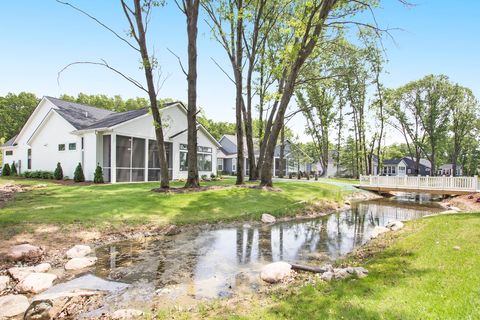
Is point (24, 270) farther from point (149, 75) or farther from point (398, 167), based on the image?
point (398, 167)

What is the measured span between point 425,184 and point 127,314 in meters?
22.9

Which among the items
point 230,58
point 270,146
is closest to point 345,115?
point 230,58

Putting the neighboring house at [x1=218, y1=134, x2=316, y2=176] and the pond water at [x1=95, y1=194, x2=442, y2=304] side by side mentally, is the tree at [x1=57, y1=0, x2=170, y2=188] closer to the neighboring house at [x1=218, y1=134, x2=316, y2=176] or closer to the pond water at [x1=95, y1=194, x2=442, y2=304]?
the pond water at [x1=95, y1=194, x2=442, y2=304]

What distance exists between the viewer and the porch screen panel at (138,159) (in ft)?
63.8

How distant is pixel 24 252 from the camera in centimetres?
617

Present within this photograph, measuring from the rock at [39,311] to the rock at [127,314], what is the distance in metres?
0.95

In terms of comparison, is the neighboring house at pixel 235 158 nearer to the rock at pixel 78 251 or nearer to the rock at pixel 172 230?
the rock at pixel 172 230

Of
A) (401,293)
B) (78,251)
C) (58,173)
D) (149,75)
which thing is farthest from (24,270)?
(58,173)

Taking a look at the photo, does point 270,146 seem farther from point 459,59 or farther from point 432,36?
point 459,59

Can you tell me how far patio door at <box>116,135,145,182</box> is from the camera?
60.8ft

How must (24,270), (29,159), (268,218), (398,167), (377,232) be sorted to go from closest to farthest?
(24,270)
(377,232)
(268,218)
(29,159)
(398,167)

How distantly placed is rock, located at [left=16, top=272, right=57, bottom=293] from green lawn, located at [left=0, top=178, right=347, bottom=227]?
330 centimetres

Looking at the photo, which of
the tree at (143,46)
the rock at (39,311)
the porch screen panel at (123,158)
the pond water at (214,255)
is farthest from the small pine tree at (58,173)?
the rock at (39,311)

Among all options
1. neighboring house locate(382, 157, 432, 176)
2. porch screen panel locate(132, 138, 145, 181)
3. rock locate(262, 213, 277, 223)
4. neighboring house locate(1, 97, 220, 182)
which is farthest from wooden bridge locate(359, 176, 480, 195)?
neighboring house locate(382, 157, 432, 176)
